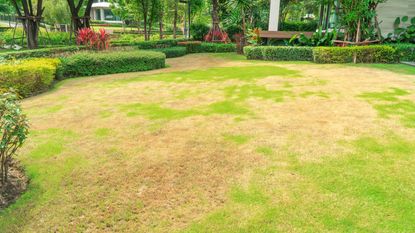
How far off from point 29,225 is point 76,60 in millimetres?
8674

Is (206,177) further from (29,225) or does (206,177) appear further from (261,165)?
(29,225)

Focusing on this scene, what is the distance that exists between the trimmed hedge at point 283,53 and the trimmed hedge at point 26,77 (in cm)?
811

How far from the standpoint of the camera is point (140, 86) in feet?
27.8

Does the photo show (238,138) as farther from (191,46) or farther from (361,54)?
(191,46)

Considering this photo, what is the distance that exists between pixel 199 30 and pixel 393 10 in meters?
11.0

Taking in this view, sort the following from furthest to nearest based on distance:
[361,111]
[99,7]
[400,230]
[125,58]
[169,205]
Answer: [99,7], [125,58], [361,111], [169,205], [400,230]

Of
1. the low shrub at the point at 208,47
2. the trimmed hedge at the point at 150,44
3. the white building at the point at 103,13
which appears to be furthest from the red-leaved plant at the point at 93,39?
the white building at the point at 103,13

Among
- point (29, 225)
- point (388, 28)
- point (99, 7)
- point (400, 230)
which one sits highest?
point (99, 7)

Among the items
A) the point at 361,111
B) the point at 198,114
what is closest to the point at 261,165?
the point at 198,114

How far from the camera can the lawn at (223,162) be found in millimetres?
2877

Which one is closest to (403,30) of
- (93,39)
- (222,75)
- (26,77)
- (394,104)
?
(222,75)

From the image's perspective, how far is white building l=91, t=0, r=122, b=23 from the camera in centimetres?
5512

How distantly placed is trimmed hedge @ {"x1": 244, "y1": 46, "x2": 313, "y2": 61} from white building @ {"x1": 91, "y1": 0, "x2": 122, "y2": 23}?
158 feet

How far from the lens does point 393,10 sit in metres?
13.5
